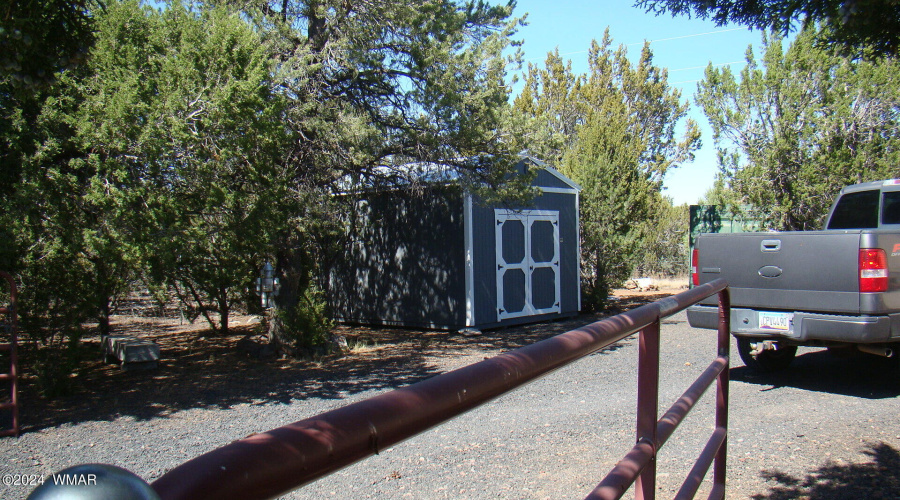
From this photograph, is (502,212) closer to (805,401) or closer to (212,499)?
(805,401)

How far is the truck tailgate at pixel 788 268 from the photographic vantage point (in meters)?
6.03

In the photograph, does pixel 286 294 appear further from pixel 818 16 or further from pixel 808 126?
pixel 808 126

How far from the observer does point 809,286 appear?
6.24 metres

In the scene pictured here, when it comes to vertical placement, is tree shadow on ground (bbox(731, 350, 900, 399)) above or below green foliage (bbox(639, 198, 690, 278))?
below

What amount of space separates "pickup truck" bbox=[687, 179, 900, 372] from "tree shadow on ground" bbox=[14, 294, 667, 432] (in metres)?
3.25

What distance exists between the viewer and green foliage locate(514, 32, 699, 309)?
49.2 ft

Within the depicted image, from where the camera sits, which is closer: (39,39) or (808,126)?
(39,39)

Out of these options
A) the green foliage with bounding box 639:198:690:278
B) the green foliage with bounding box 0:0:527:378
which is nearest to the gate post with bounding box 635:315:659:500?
the green foliage with bounding box 0:0:527:378

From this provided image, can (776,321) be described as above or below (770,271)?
below

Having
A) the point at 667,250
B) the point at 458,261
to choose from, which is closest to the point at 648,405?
the point at 458,261

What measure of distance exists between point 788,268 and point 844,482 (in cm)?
275

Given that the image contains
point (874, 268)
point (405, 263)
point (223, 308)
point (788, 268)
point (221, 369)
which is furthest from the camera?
point (405, 263)

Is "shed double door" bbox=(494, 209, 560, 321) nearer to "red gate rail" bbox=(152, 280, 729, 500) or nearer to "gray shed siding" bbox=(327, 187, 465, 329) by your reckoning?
"gray shed siding" bbox=(327, 187, 465, 329)

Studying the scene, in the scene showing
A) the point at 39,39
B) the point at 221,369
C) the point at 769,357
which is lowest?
the point at 221,369
